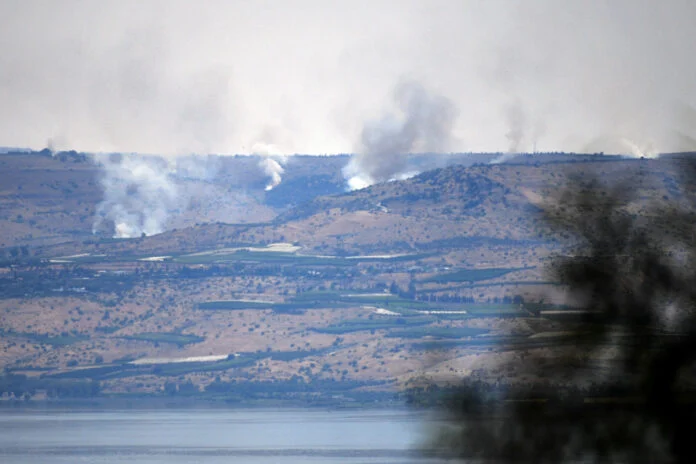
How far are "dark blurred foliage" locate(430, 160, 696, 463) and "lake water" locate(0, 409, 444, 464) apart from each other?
49555 mm

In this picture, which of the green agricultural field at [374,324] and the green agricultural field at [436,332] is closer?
the green agricultural field at [436,332]

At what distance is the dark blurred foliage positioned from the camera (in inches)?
1223

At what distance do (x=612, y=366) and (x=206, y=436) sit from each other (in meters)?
98.9

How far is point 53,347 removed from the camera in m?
199

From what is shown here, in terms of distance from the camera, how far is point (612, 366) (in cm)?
3156

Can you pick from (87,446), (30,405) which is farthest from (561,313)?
(30,405)

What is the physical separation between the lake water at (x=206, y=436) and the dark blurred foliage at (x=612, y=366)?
49.6 metres

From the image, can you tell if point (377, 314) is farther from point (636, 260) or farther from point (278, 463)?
point (636, 260)

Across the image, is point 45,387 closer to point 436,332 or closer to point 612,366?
point 436,332

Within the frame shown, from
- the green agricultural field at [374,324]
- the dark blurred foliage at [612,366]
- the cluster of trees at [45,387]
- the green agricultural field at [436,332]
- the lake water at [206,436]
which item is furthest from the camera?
the green agricultural field at [374,324]

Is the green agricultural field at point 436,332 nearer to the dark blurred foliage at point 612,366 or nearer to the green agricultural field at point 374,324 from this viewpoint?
the green agricultural field at point 374,324

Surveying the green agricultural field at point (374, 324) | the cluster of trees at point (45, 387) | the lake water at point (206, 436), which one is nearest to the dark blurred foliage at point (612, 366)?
the lake water at point (206, 436)

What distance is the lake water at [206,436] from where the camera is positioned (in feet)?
349

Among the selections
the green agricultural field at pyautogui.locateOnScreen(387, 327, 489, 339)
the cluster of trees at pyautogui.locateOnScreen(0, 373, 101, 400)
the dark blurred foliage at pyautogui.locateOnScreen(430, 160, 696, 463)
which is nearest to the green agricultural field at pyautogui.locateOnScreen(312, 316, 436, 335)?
the green agricultural field at pyautogui.locateOnScreen(387, 327, 489, 339)
